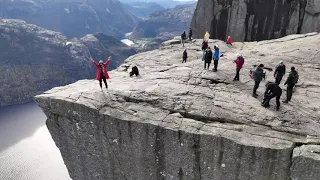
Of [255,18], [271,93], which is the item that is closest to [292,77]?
[271,93]

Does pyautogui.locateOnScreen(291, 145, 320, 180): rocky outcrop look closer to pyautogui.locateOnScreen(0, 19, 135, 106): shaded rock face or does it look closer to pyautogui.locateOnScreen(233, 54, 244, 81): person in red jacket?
pyautogui.locateOnScreen(233, 54, 244, 81): person in red jacket

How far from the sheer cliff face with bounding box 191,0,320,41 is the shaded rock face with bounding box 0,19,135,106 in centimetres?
10924

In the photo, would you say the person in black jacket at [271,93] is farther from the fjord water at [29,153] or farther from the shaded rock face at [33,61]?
the shaded rock face at [33,61]

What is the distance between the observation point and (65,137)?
14688mm

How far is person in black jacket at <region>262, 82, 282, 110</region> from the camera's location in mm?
11938

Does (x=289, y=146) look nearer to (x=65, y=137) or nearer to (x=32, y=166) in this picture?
(x=65, y=137)

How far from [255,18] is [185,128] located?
26.3 m

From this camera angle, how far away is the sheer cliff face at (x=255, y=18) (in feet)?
99.1

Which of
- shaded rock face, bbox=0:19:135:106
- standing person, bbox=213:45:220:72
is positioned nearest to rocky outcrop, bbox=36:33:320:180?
standing person, bbox=213:45:220:72

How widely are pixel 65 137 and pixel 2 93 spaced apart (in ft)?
418

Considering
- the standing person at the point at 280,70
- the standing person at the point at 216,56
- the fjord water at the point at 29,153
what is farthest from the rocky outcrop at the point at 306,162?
the fjord water at the point at 29,153

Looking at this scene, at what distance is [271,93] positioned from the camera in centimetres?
1247

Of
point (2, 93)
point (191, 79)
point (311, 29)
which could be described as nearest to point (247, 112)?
point (191, 79)

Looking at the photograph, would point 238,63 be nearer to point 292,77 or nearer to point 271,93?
point 271,93
